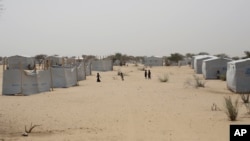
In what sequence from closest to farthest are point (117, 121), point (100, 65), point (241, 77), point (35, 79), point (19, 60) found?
point (117, 121) → point (35, 79) → point (241, 77) → point (19, 60) → point (100, 65)

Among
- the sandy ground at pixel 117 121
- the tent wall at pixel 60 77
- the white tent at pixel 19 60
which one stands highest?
the white tent at pixel 19 60

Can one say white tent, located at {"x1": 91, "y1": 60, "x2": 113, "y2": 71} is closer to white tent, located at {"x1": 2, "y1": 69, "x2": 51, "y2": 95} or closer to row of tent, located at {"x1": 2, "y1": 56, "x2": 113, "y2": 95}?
row of tent, located at {"x1": 2, "y1": 56, "x2": 113, "y2": 95}

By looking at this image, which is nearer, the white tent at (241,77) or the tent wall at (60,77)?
the white tent at (241,77)

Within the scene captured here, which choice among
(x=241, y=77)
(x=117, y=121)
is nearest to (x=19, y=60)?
(x=241, y=77)

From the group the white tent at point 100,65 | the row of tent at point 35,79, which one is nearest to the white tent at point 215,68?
the row of tent at point 35,79

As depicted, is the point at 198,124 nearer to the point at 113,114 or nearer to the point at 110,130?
the point at 110,130

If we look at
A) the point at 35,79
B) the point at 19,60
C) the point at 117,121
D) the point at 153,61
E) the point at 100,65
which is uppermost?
the point at 19,60

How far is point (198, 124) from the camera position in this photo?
42.8 feet

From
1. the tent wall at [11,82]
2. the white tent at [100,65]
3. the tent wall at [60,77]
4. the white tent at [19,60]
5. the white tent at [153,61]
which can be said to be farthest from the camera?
the white tent at [153,61]

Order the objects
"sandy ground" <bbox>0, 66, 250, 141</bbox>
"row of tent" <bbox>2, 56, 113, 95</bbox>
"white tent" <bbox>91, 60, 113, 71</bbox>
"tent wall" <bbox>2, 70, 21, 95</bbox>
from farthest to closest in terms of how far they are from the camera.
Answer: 1. "white tent" <bbox>91, 60, 113, 71</bbox>
2. "row of tent" <bbox>2, 56, 113, 95</bbox>
3. "tent wall" <bbox>2, 70, 21, 95</bbox>
4. "sandy ground" <bbox>0, 66, 250, 141</bbox>

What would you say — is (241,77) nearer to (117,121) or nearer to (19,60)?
(117,121)

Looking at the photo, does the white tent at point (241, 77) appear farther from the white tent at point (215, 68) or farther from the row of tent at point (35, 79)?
the white tent at point (215, 68)

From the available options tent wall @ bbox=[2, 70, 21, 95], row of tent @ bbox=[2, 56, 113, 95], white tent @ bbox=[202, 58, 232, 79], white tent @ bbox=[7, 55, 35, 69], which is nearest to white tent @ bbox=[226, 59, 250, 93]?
row of tent @ bbox=[2, 56, 113, 95]

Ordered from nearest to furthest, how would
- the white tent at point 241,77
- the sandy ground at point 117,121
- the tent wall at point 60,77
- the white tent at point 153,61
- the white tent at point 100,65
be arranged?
the sandy ground at point 117,121
the white tent at point 241,77
the tent wall at point 60,77
the white tent at point 100,65
the white tent at point 153,61
